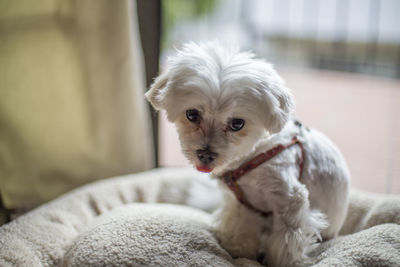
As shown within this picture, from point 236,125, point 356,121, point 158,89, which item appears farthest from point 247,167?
point 356,121

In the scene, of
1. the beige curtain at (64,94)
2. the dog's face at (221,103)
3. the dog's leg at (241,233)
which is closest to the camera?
the dog's face at (221,103)

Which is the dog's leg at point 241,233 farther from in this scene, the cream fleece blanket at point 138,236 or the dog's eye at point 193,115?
the dog's eye at point 193,115

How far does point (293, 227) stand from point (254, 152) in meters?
0.29

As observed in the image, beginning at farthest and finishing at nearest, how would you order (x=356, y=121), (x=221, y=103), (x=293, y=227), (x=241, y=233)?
(x=356, y=121) → (x=241, y=233) → (x=293, y=227) → (x=221, y=103)

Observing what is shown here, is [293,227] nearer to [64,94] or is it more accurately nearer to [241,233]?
[241,233]

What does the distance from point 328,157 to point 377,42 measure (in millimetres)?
3730

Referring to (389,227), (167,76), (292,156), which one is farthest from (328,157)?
(167,76)

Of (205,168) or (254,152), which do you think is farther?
(254,152)

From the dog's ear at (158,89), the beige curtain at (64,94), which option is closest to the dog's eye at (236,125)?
the dog's ear at (158,89)

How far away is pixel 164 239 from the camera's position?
51.4 inches

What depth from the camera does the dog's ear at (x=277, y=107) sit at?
115cm

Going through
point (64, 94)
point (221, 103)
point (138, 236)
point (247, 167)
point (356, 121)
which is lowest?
point (356, 121)

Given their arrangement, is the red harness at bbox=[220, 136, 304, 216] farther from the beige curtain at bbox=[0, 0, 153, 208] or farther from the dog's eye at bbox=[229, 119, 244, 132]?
the beige curtain at bbox=[0, 0, 153, 208]

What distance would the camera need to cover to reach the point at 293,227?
1254 millimetres
